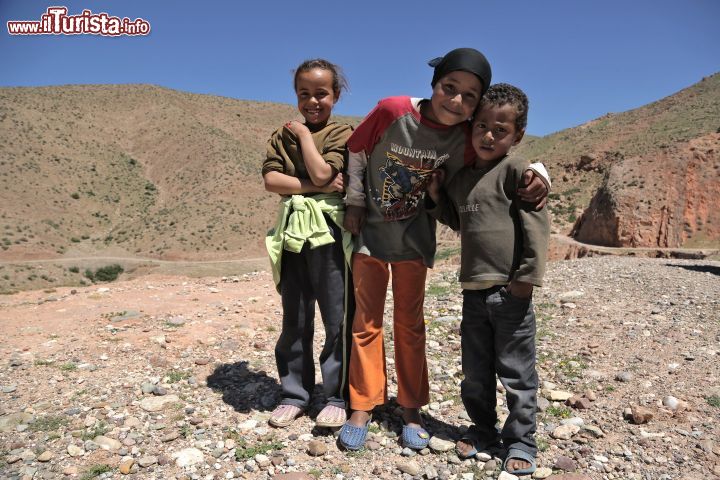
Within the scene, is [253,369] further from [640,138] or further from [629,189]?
[640,138]

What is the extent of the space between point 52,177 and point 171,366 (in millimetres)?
43324

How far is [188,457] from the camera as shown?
8.56 ft

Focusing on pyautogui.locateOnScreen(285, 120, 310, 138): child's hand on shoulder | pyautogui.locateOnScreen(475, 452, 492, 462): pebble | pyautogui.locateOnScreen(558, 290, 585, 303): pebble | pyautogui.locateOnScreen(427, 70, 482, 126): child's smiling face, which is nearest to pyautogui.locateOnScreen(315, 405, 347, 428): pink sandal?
pyautogui.locateOnScreen(475, 452, 492, 462): pebble

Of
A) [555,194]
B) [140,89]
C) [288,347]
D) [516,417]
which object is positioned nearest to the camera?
[516,417]

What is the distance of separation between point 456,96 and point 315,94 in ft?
2.91

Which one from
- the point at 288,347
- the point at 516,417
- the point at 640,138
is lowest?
the point at 516,417

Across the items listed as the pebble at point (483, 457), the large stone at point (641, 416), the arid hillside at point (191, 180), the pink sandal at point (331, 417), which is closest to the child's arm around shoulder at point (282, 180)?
the pink sandal at point (331, 417)

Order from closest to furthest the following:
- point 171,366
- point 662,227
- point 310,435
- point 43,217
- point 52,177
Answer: point 310,435 → point 171,366 → point 662,227 → point 43,217 → point 52,177

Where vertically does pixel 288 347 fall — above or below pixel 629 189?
below

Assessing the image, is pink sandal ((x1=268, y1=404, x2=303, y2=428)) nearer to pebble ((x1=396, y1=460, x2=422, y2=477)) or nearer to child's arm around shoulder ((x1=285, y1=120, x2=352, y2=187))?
pebble ((x1=396, y1=460, x2=422, y2=477))

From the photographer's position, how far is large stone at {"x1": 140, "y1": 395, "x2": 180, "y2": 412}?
10.3 feet

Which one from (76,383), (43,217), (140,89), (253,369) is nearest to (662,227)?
(253,369)

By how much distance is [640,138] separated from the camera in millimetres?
30625

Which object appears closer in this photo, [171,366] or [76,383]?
[76,383]
